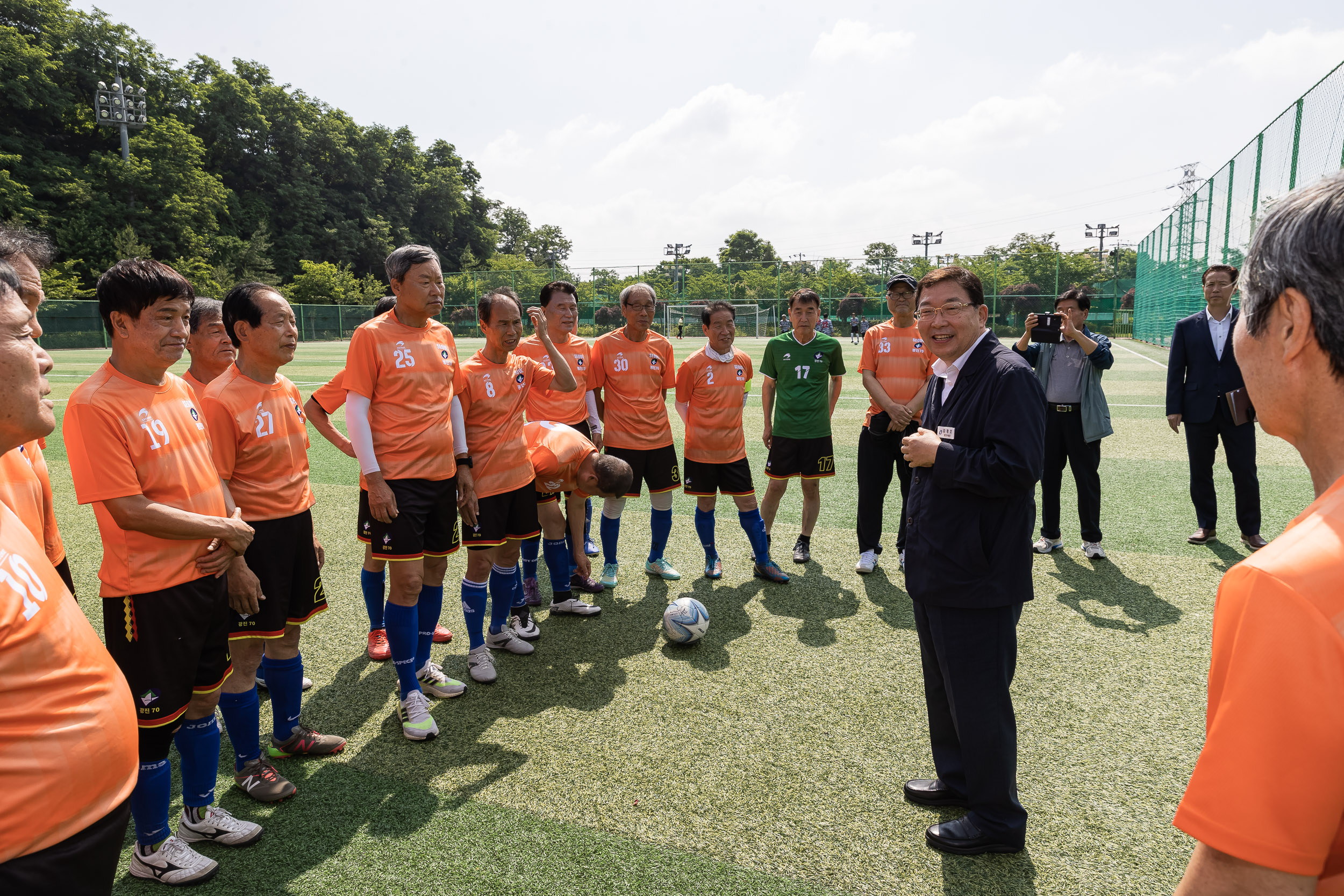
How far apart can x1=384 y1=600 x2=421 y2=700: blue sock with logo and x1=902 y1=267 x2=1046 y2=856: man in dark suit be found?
2.58 m

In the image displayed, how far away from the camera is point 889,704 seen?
396cm

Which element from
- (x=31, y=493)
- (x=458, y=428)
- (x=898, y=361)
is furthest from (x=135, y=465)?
(x=898, y=361)

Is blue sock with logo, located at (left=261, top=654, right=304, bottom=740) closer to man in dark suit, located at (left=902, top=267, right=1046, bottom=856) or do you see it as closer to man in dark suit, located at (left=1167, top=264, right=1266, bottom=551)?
man in dark suit, located at (left=902, top=267, right=1046, bottom=856)

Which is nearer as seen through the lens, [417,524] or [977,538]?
[977,538]

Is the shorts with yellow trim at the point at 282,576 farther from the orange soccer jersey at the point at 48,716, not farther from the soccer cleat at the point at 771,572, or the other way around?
the soccer cleat at the point at 771,572

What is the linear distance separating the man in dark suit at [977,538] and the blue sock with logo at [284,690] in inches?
115

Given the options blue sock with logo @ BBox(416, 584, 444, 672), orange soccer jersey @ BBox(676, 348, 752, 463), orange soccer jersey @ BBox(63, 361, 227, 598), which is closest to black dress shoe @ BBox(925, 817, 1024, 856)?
blue sock with logo @ BBox(416, 584, 444, 672)

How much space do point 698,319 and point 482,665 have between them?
149ft

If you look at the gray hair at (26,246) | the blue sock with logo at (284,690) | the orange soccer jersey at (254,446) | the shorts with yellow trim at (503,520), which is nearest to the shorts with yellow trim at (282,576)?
the orange soccer jersey at (254,446)

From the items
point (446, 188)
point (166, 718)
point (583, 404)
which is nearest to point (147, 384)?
point (166, 718)

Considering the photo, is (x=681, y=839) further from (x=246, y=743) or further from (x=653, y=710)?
(x=246, y=743)

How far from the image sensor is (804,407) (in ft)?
20.9

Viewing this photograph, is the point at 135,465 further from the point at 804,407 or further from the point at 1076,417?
the point at 1076,417

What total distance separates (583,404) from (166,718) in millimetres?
3958
